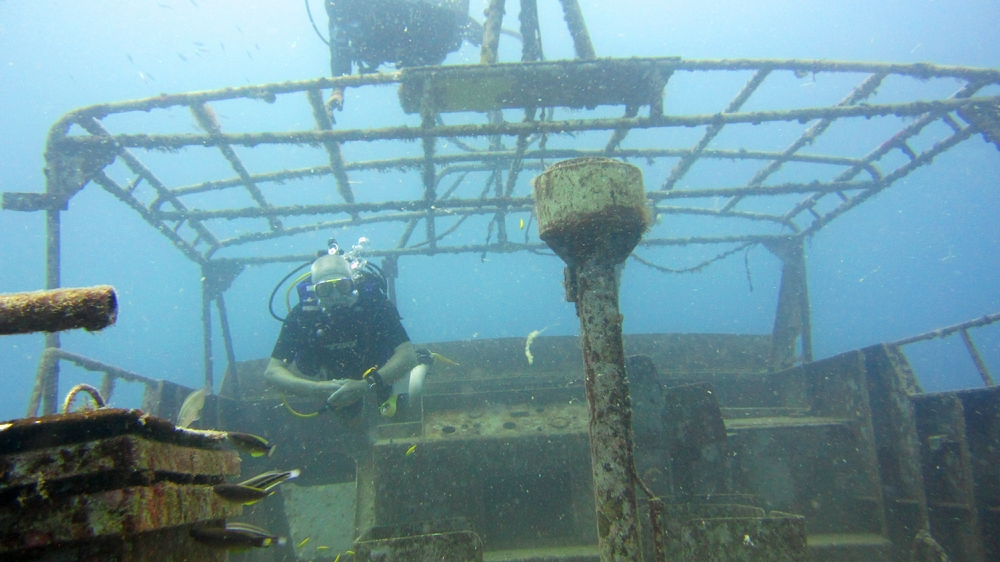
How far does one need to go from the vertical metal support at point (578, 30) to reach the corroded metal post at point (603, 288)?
338 centimetres

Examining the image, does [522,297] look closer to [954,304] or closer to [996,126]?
[954,304]

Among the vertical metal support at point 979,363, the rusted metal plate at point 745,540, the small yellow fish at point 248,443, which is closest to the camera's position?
the small yellow fish at point 248,443

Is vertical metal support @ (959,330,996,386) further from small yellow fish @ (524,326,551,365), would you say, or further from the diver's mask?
the diver's mask

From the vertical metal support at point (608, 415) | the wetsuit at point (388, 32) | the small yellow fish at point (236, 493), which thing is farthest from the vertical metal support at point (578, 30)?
the small yellow fish at point (236, 493)

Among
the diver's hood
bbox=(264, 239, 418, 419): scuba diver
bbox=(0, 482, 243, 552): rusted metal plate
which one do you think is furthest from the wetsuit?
bbox=(0, 482, 243, 552): rusted metal plate

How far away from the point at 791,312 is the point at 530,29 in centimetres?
728

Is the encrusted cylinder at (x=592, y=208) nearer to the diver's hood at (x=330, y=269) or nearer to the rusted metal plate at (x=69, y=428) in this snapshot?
the rusted metal plate at (x=69, y=428)

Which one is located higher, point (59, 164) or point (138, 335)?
point (138, 335)

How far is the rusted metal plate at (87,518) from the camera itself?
118 cm

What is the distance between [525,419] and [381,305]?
7.75 feet

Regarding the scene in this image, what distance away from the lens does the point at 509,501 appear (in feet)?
16.6

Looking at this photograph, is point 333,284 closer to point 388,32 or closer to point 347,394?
point 347,394

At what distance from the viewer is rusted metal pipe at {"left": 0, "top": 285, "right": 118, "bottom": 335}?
1.18 m

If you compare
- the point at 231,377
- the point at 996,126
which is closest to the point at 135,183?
the point at 231,377
